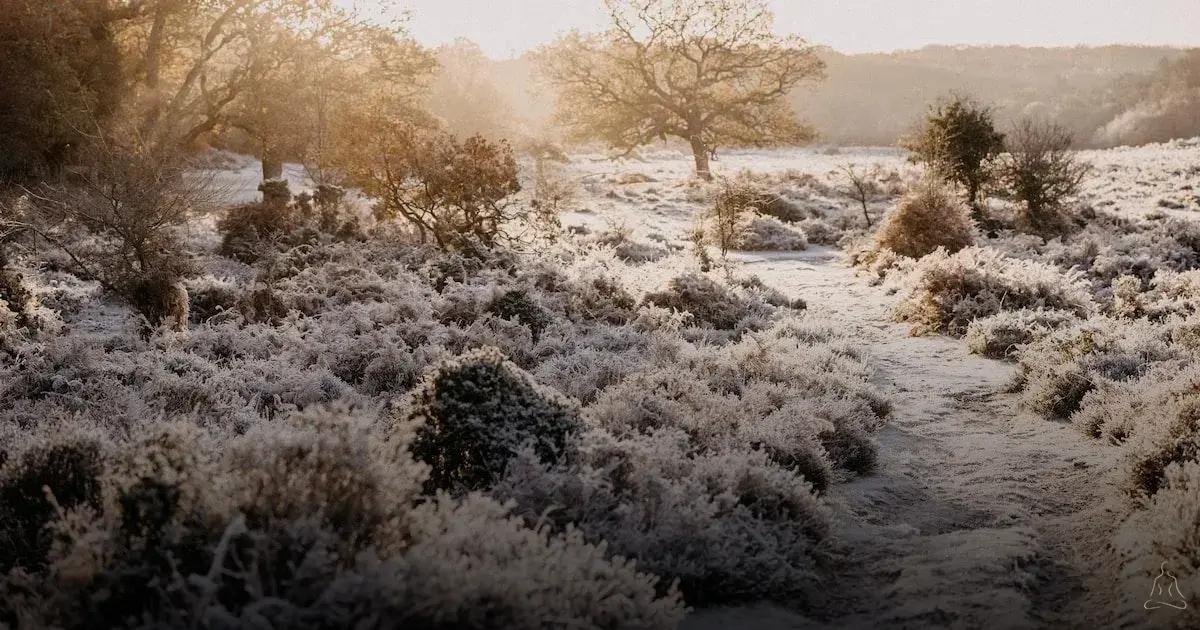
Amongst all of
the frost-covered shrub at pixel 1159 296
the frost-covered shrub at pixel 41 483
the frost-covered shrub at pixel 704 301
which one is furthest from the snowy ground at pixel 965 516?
the frost-covered shrub at pixel 41 483

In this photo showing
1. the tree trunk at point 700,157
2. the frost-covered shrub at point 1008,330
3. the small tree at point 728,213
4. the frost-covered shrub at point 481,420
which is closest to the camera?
the frost-covered shrub at point 481,420

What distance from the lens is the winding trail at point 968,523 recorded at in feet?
12.8

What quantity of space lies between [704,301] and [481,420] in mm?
7515

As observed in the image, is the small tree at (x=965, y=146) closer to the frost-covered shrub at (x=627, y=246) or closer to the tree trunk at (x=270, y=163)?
the frost-covered shrub at (x=627, y=246)

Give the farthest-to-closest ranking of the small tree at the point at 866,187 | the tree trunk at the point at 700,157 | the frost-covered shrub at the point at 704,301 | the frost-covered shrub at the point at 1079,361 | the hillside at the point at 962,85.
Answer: the hillside at the point at 962,85 → the tree trunk at the point at 700,157 → the small tree at the point at 866,187 → the frost-covered shrub at the point at 704,301 → the frost-covered shrub at the point at 1079,361

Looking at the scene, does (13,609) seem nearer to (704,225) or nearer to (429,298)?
(429,298)

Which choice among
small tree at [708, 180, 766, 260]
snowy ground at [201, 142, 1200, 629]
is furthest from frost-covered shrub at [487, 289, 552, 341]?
small tree at [708, 180, 766, 260]

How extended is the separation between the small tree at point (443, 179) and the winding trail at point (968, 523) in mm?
9064

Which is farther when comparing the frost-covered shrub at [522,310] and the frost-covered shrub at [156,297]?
the frost-covered shrub at [522,310]

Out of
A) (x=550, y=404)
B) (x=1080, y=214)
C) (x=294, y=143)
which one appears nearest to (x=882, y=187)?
(x=1080, y=214)

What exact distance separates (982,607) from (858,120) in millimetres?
69186

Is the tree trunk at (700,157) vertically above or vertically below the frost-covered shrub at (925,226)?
above

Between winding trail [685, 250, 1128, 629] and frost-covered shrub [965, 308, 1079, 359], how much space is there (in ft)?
2.65

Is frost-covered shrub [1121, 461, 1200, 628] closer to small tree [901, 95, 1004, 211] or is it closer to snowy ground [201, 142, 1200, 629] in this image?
snowy ground [201, 142, 1200, 629]
